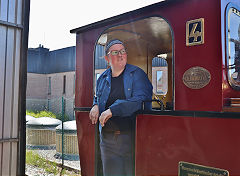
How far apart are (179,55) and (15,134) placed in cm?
291

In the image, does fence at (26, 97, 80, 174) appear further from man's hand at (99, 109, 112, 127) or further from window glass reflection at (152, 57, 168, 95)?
man's hand at (99, 109, 112, 127)

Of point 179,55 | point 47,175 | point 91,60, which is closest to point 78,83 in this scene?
point 91,60

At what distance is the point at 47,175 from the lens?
5.84m

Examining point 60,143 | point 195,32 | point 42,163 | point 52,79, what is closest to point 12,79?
point 195,32

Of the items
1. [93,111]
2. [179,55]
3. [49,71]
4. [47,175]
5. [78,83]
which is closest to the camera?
[179,55]

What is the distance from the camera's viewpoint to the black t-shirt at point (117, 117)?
10.7 ft

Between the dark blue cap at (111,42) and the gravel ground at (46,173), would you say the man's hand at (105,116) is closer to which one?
the dark blue cap at (111,42)

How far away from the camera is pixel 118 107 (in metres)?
3.33

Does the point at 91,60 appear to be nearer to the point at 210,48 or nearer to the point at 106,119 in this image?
the point at 106,119

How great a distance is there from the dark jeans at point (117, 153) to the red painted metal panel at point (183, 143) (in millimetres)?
150

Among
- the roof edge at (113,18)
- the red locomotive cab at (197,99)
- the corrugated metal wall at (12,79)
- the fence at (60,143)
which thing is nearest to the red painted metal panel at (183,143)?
the red locomotive cab at (197,99)

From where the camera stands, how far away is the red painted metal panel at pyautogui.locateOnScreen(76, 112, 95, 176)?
3787 millimetres

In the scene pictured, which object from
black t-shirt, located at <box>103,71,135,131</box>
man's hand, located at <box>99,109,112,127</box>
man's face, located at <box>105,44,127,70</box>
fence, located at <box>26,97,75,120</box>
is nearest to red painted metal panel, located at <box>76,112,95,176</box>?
man's hand, located at <box>99,109,112,127</box>

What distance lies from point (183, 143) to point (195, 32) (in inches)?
46.7
